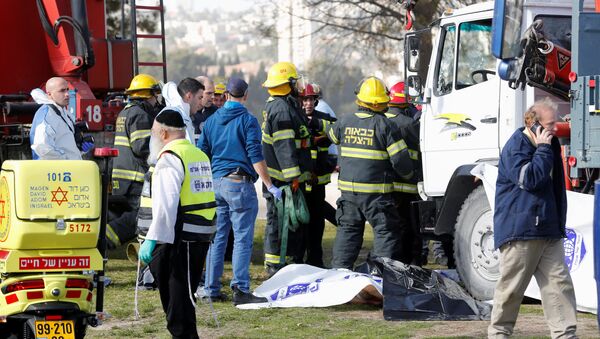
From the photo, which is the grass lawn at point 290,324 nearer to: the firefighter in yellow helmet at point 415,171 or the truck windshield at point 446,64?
the firefighter in yellow helmet at point 415,171

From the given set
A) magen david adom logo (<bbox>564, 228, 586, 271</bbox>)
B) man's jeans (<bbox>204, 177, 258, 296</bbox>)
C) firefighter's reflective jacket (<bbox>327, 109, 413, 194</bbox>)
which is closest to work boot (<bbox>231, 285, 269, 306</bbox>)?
man's jeans (<bbox>204, 177, 258, 296</bbox>)

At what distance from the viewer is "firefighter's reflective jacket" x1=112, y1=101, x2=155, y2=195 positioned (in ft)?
35.4

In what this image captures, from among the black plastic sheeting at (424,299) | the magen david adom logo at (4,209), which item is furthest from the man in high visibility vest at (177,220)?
the black plastic sheeting at (424,299)

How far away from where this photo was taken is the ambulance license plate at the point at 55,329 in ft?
21.4

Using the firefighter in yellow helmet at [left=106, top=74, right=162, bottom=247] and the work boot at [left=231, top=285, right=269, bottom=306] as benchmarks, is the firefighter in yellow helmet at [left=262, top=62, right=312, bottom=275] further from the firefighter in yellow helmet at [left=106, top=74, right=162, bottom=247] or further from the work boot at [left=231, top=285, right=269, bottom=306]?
the work boot at [left=231, top=285, right=269, bottom=306]

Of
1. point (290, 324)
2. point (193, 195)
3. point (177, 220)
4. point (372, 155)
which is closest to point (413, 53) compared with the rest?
point (372, 155)

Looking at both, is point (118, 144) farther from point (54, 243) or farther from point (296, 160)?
point (54, 243)

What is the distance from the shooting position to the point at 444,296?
8953mm

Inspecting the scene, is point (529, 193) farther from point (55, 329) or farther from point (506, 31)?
point (55, 329)

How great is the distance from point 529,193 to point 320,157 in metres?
4.92

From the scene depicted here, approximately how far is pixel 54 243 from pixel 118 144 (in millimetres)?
4423

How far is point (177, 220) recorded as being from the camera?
702cm

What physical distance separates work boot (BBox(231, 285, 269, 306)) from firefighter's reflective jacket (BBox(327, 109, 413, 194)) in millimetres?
1489

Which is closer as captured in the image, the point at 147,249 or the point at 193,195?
the point at 147,249
